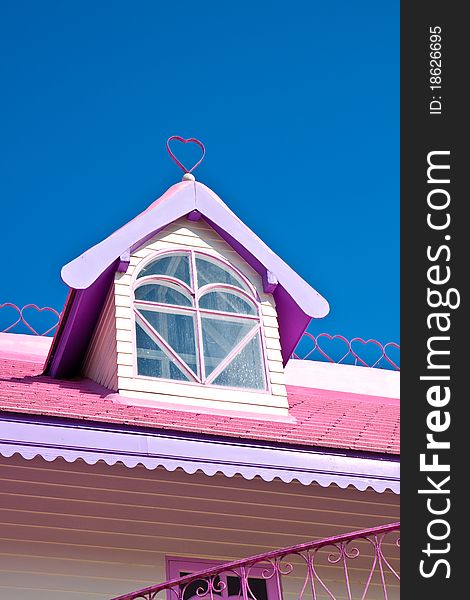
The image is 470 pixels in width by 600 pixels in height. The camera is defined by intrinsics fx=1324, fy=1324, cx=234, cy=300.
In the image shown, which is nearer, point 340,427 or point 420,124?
point 420,124

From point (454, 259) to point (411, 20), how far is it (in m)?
1.81

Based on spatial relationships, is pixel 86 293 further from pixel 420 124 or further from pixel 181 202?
pixel 420 124

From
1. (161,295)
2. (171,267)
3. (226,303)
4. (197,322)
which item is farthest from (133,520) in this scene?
(171,267)

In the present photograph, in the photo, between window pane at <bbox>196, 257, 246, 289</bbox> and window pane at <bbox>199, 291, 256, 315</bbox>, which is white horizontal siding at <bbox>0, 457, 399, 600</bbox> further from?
window pane at <bbox>196, 257, 246, 289</bbox>

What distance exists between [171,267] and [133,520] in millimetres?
3060

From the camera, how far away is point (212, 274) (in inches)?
503

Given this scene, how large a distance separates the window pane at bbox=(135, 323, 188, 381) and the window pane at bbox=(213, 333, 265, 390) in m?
0.40

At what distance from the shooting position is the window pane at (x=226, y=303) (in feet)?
41.1

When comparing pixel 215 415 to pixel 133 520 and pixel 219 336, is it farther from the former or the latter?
pixel 133 520

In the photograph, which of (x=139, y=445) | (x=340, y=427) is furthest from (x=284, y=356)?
(x=139, y=445)

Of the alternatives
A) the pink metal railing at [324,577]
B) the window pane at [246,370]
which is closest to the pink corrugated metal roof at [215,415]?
the window pane at [246,370]

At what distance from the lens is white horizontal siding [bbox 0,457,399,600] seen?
1010 centimetres

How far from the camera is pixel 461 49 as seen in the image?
962cm

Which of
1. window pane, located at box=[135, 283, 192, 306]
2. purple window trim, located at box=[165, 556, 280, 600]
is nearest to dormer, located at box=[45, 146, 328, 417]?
window pane, located at box=[135, 283, 192, 306]
